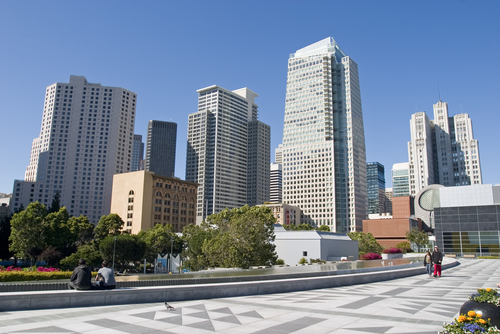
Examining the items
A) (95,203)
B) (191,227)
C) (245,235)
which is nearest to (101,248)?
(191,227)

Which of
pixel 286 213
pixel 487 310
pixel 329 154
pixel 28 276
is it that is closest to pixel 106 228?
pixel 28 276

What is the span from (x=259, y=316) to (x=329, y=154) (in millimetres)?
182674

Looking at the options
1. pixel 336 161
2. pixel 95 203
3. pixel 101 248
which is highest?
pixel 336 161

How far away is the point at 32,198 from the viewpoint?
188 meters

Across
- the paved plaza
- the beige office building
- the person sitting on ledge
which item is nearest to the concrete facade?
the beige office building

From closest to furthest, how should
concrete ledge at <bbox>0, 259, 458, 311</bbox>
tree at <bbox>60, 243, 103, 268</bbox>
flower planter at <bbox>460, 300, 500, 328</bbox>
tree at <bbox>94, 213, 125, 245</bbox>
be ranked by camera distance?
flower planter at <bbox>460, 300, 500, 328</bbox> < concrete ledge at <bbox>0, 259, 458, 311</bbox> < tree at <bbox>60, 243, 103, 268</bbox> < tree at <bbox>94, 213, 125, 245</bbox>

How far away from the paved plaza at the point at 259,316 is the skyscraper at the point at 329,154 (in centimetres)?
17365

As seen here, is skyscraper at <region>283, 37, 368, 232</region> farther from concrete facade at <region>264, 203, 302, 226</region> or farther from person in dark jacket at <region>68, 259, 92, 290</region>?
person in dark jacket at <region>68, 259, 92, 290</region>

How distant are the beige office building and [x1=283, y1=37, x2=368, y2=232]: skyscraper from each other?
69.5 m

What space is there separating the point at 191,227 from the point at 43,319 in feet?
243

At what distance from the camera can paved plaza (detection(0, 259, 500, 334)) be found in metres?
10.1

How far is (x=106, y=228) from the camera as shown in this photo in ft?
298

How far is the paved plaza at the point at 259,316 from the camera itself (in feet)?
33.2

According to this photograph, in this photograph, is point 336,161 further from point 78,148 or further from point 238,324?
point 238,324
